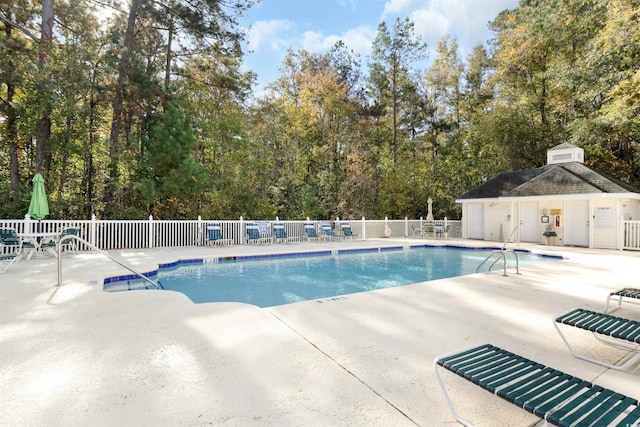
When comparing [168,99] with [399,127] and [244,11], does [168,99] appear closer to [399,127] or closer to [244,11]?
[244,11]

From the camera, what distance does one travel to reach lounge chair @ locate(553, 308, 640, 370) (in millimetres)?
2480

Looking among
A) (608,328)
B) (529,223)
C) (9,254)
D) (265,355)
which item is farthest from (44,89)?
(529,223)

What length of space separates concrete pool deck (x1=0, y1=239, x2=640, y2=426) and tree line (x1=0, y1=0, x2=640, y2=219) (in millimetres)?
8660

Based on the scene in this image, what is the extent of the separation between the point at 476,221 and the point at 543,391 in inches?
623

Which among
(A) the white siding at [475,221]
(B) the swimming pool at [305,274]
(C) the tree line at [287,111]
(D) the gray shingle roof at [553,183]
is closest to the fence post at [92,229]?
(C) the tree line at [287,111]

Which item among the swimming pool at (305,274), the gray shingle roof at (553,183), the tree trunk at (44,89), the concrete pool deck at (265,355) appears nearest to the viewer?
the concrete pool deck at (265,355)

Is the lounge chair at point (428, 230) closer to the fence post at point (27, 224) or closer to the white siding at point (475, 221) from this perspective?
the white siding at point (475, 221)

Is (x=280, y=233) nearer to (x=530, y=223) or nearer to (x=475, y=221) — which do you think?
(x=475, y=221)

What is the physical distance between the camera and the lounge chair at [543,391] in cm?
Result: 146

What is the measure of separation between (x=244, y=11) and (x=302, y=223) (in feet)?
30.7

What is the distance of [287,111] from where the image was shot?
20453mm

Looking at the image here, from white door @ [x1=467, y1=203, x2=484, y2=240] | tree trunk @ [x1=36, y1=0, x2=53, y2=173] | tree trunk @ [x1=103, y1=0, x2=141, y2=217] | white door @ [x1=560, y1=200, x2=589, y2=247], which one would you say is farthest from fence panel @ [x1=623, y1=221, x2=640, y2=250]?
tree trunk @ [x1=36, y1=0, x2=53, y2=173]

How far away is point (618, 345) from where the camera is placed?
9.80 ft

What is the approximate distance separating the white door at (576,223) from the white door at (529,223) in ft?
3.18
